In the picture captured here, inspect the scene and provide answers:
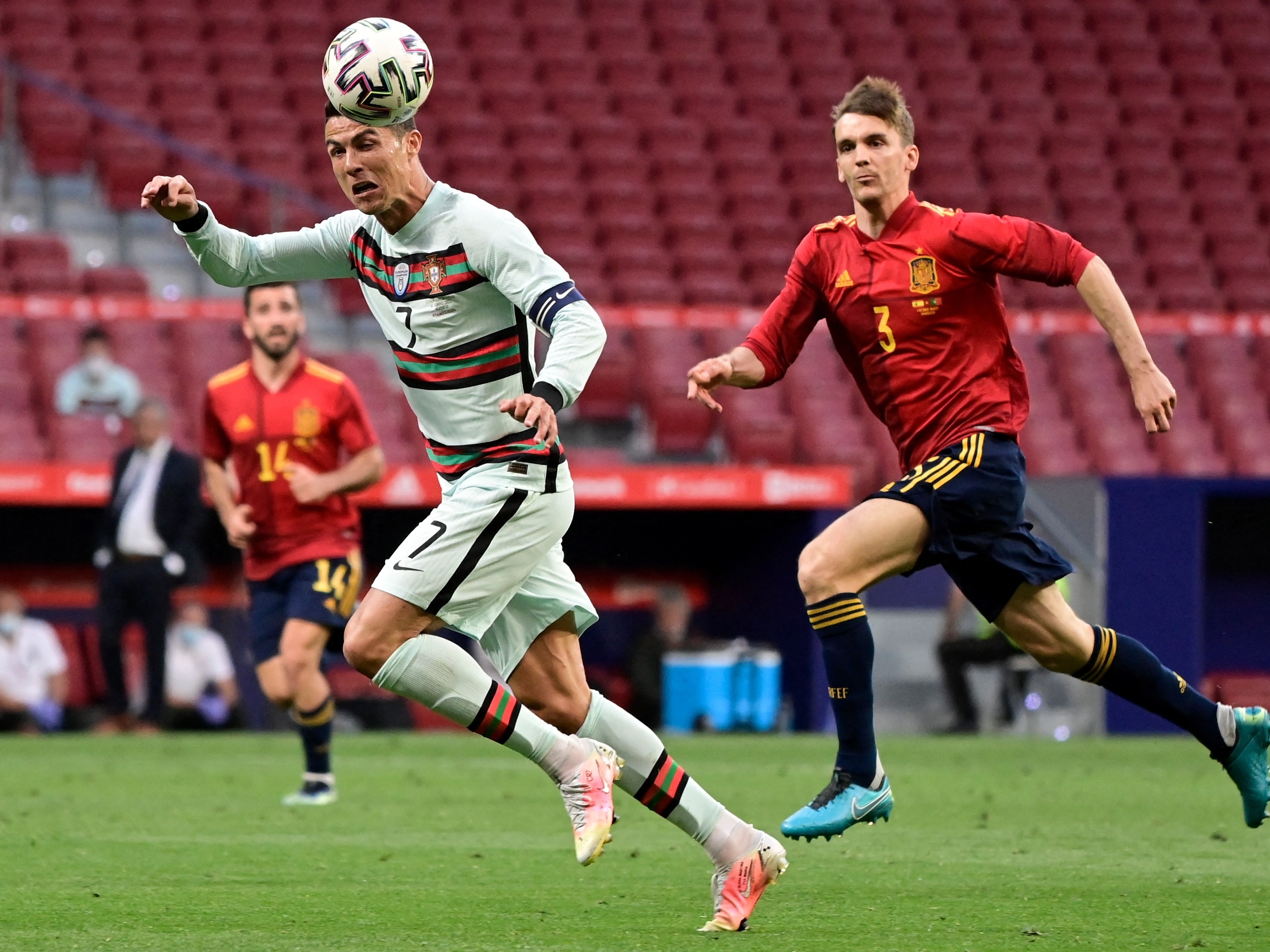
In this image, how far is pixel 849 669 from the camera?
576 centimetres

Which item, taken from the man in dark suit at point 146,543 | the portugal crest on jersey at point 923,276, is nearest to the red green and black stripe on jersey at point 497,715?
the portugal crest on jersey at point 923,276

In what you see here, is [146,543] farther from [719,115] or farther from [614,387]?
[719,115]

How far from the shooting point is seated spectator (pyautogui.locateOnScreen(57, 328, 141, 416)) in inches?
567

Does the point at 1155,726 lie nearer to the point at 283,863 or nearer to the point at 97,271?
the point at 97,271

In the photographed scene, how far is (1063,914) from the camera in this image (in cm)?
549

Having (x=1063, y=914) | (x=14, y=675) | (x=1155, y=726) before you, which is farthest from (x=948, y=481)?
(x=1155, y=726)

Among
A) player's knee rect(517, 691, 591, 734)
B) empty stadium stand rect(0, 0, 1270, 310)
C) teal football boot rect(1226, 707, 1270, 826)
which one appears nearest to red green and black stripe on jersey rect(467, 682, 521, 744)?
player's knee rect(517, 691, 591, 734)

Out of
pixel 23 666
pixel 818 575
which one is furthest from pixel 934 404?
pixel 23 666

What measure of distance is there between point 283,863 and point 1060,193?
54.9 feet

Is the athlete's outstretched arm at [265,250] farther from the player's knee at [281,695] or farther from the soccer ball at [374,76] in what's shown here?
the player's knee at [281,695]

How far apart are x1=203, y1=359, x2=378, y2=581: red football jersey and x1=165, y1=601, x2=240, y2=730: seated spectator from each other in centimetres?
510

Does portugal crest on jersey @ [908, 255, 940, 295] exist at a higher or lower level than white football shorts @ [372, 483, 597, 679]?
higher

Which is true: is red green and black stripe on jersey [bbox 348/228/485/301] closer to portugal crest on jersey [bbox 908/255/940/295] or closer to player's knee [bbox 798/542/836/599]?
player's knee [bbox 798/542/836/599]

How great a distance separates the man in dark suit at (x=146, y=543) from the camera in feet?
43.8
